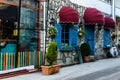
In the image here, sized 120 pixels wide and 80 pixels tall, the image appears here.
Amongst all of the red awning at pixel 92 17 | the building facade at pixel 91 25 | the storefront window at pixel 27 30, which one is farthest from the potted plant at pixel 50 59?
the red awning at pixel 92 17

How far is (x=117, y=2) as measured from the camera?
2523cm

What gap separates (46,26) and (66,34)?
2339mm

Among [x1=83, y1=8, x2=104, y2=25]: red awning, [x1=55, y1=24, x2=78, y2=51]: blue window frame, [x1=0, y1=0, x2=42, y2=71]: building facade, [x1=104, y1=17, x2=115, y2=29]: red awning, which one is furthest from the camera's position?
[x1=104, y1=17, x2=115, y2=29]: red awning

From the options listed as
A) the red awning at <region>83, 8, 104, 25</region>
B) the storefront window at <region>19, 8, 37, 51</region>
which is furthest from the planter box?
the red awning at <region>83, 8, 104, 25</region>

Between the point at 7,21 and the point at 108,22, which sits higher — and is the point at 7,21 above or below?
below

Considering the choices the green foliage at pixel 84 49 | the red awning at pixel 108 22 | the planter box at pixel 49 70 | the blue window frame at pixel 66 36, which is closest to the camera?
the planter box at pixel 49 70

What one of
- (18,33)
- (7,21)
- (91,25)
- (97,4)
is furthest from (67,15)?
(97,4)

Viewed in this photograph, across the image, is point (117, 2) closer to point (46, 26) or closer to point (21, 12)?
point (46, 26)

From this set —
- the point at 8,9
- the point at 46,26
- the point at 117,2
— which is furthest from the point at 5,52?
the point at 117,2

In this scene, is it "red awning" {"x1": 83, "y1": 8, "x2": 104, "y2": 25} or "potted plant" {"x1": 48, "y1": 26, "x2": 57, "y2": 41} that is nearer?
"potted plant" {"x1": 48, "y1": 26, "x2": 57, "y2": 41}

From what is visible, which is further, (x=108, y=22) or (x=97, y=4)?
(x=108, y=22)

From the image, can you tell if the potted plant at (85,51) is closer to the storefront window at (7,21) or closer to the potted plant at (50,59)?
the potted plant at (50,59)

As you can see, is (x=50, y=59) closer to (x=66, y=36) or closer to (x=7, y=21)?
(x=7, y=21)

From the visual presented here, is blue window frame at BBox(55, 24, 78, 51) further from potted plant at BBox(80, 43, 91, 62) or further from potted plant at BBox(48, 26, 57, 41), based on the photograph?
potted plant at BBox(48, 26, 57, 41)
